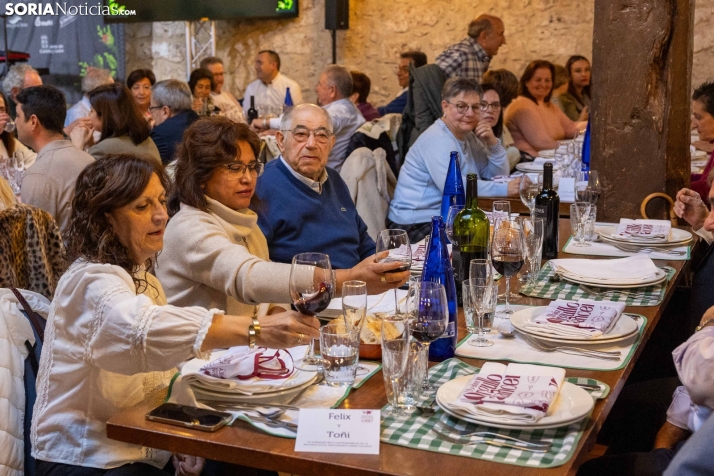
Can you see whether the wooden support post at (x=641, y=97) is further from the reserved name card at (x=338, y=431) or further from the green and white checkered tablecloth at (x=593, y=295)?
the reserved name card at (x=338, y=431)

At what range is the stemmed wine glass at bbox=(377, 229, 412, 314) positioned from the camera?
85.9 inches

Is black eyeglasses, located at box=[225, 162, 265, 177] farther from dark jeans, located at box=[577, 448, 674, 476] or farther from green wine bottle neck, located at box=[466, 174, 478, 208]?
dark jeans, located at box=[577, 448, 674, 476]

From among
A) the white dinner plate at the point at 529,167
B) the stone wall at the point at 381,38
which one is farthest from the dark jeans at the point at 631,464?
the stone wall at the point at 381,38

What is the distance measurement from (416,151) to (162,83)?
2309mm

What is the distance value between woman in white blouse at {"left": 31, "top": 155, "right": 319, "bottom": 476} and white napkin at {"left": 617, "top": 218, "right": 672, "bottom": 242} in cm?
182

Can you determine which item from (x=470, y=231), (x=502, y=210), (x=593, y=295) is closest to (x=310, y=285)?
(x=470, y=231)

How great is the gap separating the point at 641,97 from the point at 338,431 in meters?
2.94

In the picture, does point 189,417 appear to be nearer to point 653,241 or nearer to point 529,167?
point 653,241

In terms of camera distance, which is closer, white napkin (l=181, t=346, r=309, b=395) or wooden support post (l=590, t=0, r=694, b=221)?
white napkin (l=181, t=346, r=309, b=395)

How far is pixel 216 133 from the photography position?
8.04 feet

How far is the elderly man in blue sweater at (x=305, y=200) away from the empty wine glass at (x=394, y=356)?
52.1 inches

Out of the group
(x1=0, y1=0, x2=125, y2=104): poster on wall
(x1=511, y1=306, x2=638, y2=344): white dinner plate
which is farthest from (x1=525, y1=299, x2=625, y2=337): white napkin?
(x1=0, y1=0, x2=125, y2=104): poster on wall

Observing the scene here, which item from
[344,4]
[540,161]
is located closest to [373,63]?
[344,4]

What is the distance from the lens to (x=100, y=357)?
1.74 meters
